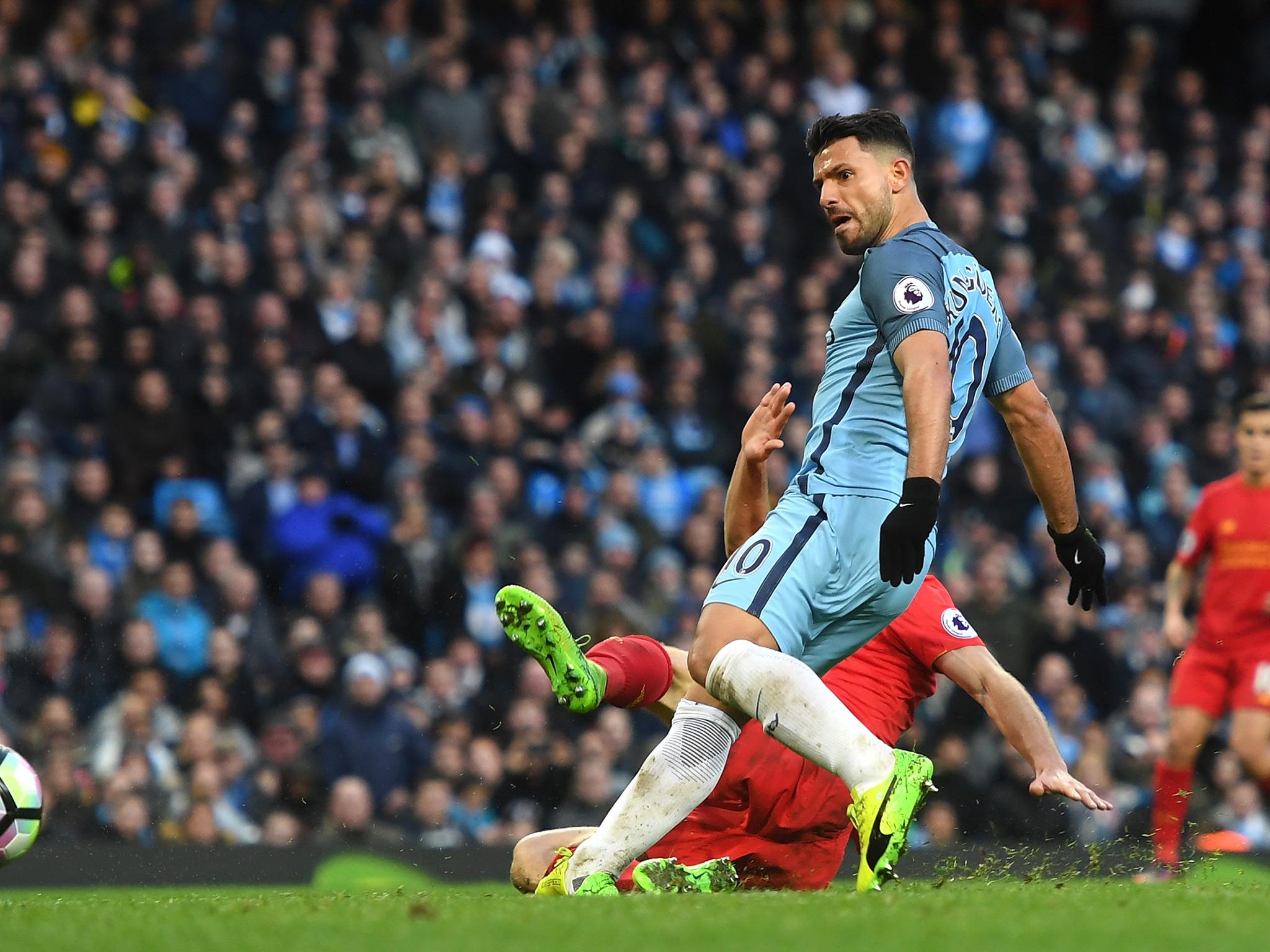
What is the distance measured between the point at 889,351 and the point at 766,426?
576 millimetres

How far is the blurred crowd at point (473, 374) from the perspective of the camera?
8.69 metres

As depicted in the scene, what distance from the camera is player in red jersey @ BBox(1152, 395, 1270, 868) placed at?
7871 millimetres

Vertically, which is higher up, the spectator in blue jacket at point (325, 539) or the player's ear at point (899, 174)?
the player's ear at point (899, 174)

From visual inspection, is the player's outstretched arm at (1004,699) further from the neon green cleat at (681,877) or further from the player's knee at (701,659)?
the player's knee at (701,659)

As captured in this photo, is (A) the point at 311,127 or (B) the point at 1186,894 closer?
(B) the point at 1186,894

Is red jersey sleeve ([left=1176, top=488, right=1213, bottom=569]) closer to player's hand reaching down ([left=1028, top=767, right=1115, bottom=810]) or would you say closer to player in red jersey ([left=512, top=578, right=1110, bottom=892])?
player in red jersey ([left=512, top=578, right=1110, bottom=892])

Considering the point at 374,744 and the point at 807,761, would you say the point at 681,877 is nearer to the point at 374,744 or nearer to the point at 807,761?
the point at 807,761

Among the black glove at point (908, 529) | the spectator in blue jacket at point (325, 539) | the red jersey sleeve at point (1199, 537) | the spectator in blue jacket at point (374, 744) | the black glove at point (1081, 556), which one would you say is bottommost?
the spectator in blue jacket at point (374, 744)

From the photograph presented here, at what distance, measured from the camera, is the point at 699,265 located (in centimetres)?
1191

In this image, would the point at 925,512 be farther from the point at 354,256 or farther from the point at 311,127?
the point at 311,127

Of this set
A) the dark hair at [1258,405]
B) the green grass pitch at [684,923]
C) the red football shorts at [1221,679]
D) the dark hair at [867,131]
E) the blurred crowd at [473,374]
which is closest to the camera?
the green grass pitch at [684,923]

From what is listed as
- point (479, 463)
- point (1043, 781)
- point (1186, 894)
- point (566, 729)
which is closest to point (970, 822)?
point (566, 729)

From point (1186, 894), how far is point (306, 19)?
30.7 ft

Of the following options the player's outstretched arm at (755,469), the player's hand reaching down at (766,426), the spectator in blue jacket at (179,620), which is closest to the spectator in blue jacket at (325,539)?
the spectator in blue jacket at (179,620)
